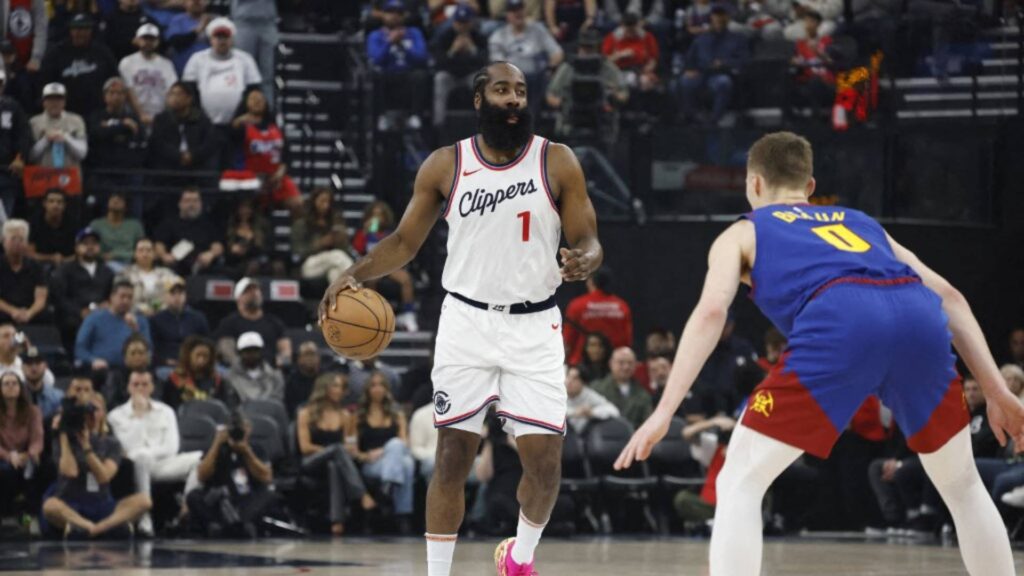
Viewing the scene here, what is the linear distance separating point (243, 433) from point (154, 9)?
7.43 meters

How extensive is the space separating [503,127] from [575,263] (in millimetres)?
820

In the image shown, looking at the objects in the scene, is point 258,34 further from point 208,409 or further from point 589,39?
point 208,409

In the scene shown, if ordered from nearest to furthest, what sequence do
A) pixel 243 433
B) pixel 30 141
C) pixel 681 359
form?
1. pixel 681 359
2. pixel 243 433
3. pixel 30 141

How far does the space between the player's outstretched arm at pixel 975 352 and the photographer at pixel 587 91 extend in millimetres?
11881

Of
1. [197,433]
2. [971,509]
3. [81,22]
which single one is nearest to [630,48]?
[81,22]

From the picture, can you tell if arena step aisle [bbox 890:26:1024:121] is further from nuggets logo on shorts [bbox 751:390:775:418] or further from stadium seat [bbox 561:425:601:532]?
nuggets logo on shorts [bbox 751:390:775:418]

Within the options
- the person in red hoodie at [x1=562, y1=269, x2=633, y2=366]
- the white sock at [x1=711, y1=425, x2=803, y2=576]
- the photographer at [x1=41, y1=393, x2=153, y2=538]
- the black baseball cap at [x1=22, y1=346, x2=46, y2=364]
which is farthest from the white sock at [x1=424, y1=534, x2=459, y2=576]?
the person in red hoodie at [x1=562, y1=269, x2=633, y2=366]

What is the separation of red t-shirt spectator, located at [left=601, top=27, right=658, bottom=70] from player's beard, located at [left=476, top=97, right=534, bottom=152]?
36.8 ft

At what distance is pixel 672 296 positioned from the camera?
18.0 meters

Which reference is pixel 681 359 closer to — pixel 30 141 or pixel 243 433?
pixel 243 433

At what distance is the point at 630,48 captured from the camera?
18.9 metres

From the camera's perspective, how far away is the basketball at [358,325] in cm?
760

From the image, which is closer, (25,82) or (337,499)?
(337,499)

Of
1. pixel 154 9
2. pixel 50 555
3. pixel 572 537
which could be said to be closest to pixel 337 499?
pixel 572 537
